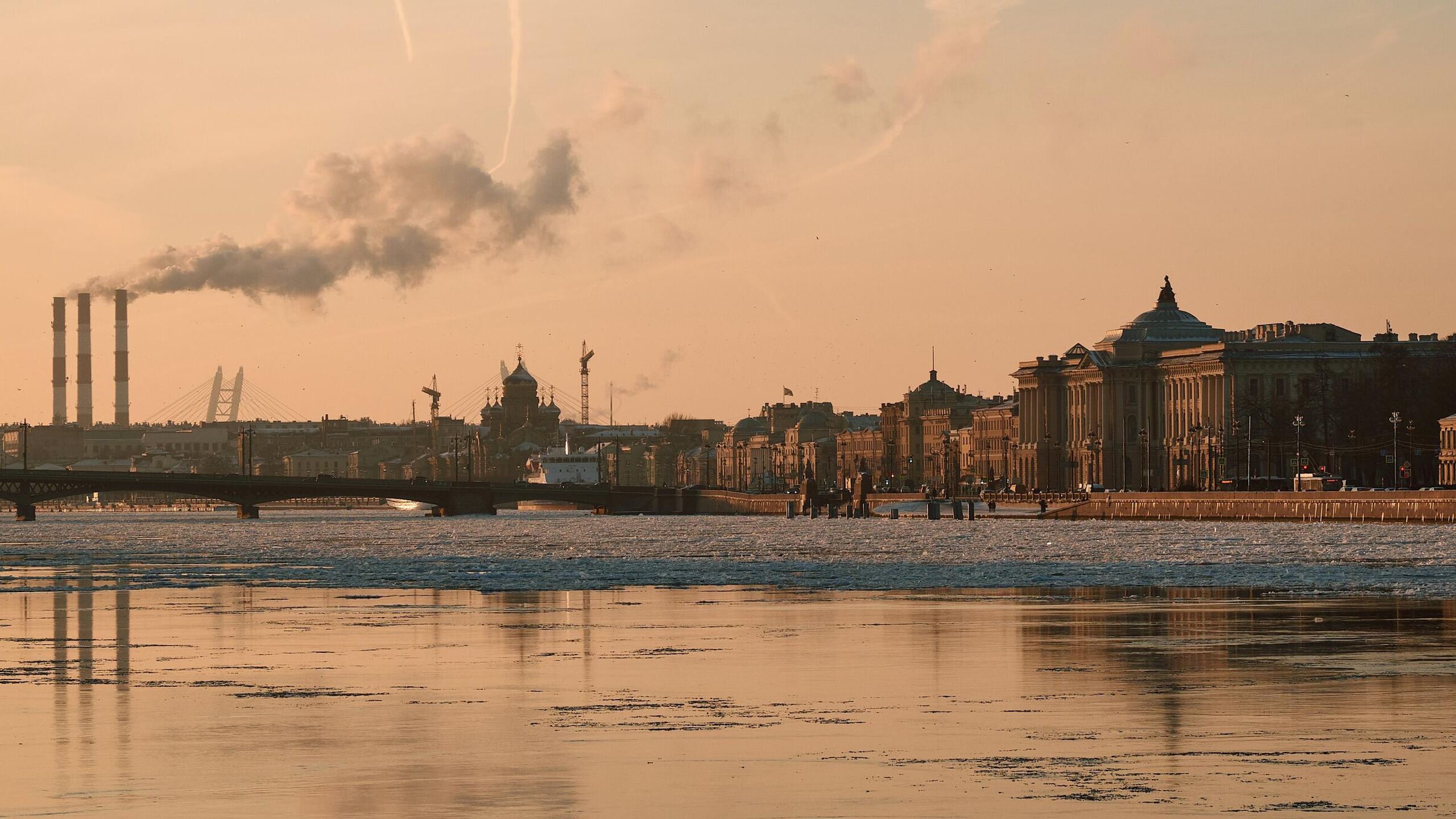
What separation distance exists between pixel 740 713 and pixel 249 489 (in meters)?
155

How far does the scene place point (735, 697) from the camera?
2464 cm

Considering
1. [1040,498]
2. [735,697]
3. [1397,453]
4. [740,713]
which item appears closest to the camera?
[740,713]

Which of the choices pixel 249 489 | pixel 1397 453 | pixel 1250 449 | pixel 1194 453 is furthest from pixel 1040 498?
pixel 249 489

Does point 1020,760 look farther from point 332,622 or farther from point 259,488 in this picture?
point 259,488

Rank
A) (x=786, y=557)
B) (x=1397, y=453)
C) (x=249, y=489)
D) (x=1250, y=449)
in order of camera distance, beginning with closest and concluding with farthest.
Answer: (x=786, y=557), (x=1397, y=453), (x=1250, y=449), (x=249, y=489)

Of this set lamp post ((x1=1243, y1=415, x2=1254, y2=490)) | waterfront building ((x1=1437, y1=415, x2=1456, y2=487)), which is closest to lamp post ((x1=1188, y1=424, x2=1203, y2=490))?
lamp post ((x1=1243, y1=415, x2=1254, y2=490))

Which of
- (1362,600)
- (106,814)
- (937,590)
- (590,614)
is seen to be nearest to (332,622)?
(590,614)

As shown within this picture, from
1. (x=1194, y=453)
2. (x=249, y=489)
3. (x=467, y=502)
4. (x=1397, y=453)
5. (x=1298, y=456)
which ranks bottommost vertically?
(x=467, y=502)

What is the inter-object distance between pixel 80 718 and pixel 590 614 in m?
16.8

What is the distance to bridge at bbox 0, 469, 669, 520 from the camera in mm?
166000

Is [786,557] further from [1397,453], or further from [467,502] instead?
Answer: [467,502]

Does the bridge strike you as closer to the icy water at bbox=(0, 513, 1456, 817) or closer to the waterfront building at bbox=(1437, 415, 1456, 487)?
the waterfront building at bbox=(1437, 415, 1456, 487)

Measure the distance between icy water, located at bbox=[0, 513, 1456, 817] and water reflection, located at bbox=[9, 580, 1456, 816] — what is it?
0.06 meters

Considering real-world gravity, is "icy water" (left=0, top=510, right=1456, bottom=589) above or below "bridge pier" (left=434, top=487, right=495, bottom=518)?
below
